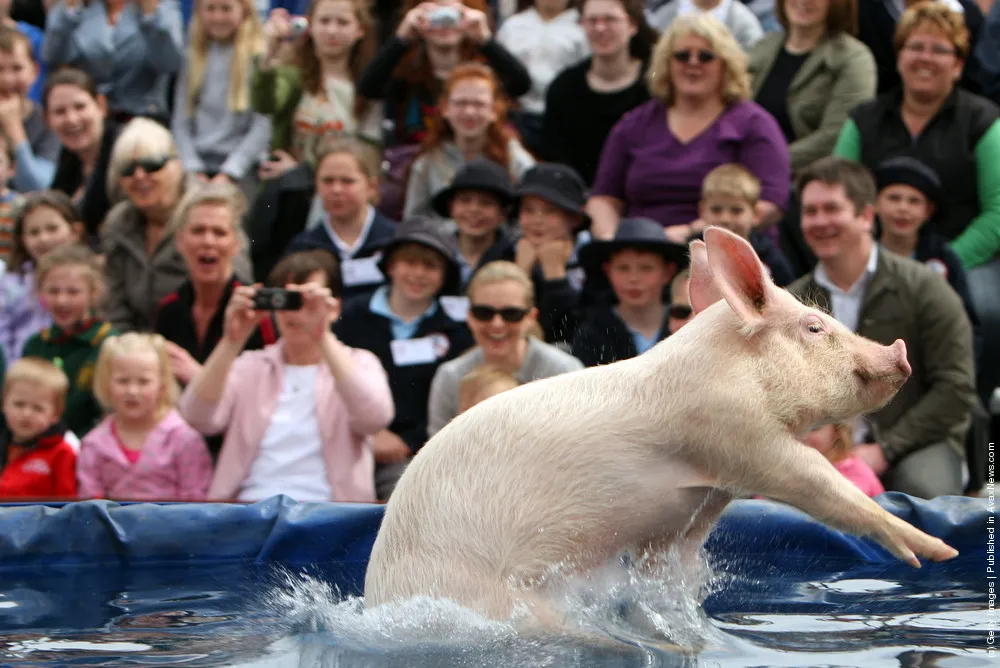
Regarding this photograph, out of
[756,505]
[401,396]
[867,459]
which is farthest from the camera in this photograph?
[401,396]

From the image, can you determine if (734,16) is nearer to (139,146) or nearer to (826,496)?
(139,146)

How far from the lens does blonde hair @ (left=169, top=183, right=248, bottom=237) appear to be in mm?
6469

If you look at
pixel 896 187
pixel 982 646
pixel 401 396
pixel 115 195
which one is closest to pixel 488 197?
pixel 401 396

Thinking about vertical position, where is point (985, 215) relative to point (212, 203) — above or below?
below

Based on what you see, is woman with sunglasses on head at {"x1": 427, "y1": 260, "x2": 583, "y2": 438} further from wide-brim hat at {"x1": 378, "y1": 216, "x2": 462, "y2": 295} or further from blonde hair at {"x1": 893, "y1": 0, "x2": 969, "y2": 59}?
blonde hair at {"x1": 893, "y1": 0, "x2": 969, "y2": 59}

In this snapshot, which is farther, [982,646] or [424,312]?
[424,312]

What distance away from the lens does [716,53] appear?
6605mm

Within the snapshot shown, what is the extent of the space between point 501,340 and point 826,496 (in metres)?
2.44

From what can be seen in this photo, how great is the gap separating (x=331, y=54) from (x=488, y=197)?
1.78 metres

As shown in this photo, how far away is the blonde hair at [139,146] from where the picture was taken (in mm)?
7277

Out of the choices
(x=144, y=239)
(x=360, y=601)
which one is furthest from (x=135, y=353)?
(x=360, y=601)

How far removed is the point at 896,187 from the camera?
6.09 m

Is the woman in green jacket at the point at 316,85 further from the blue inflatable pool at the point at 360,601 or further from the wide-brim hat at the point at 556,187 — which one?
the blue inflatable pool at the point at 360,601

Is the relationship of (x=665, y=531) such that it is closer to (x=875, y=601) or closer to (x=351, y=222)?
(x=875, y=601)
